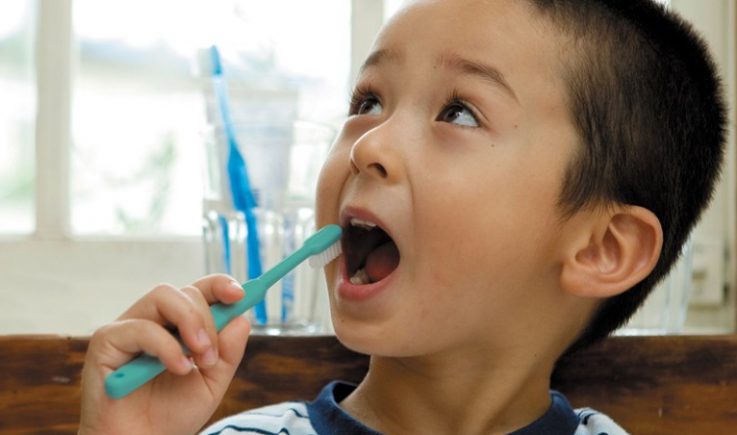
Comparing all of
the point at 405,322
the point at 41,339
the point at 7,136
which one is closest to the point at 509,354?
the point at 405,322

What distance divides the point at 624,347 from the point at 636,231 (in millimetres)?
138

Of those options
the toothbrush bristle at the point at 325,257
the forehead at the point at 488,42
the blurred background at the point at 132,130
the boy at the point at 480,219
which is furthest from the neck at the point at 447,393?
the blurred background at the point at 132,130

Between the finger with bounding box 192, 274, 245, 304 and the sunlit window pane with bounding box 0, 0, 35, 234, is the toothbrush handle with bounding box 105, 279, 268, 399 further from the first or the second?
the sunlit window pane with bounding box 0, 0, 35, 234

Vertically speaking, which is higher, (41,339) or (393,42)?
(393,42)

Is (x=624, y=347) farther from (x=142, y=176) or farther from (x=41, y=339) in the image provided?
(x=142, y=176)

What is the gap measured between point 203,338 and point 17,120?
0.77 m

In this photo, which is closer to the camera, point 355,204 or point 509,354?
point 355,204

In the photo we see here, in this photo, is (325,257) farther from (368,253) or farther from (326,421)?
(326,421)

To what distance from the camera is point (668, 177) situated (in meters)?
0.96

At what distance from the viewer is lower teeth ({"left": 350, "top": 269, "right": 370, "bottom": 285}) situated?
0.86 m

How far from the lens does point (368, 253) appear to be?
0.88m

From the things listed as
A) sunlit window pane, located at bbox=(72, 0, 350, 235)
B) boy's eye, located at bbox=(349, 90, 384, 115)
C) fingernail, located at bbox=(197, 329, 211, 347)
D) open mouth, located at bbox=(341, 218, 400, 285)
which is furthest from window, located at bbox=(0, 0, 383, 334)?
fingernail, located at bbox=(197, 329, 211, 347)

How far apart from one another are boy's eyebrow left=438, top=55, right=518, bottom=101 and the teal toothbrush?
155 mm

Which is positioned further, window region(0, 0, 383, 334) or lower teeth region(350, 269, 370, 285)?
window region(0, 0, 383, 334)
